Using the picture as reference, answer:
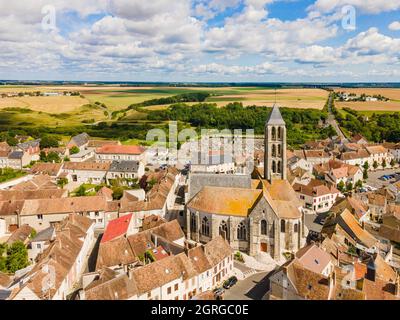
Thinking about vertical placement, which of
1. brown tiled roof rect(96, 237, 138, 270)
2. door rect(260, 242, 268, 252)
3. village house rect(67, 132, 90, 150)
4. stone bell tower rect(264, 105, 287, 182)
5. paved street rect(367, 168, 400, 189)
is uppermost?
stone bell tower rect(264, 105, 287, 182)

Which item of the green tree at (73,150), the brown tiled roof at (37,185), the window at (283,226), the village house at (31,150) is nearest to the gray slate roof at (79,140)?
the green tree at (73,150)

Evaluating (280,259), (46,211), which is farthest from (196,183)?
(46,211)

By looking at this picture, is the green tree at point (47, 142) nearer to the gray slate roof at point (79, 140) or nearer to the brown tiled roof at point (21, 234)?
the gray slate roof at point (79, 140)

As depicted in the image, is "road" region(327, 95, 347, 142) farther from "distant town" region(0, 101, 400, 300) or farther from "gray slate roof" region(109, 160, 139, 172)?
"gray slate roof" region(109, 160, 139, 172)

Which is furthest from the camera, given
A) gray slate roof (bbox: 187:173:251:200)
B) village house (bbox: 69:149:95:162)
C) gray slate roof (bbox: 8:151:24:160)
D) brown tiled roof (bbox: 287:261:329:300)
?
village house (bbox: 69:149:95:162)

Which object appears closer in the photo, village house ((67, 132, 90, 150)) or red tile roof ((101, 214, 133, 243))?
red tile roof ((101, 214, 133, 243))

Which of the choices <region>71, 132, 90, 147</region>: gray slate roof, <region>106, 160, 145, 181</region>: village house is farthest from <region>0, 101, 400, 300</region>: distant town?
<region>71, 132, 90, 147</region>: gray slate roof

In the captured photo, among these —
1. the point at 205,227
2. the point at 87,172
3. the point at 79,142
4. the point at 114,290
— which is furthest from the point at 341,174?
the point at 79,142
